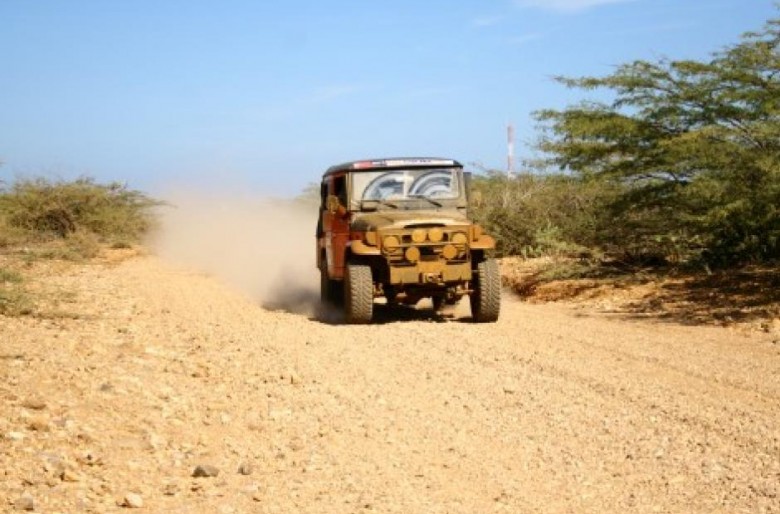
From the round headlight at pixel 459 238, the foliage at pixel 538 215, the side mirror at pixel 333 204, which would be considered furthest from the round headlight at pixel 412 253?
the foliage at pixel 538 215

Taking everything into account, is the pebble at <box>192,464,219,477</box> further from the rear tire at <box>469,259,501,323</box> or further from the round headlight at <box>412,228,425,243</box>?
the rear tire at <box>469,259,501,323</box>

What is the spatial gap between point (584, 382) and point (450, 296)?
12.2 feet

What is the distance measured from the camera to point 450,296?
1059 cm

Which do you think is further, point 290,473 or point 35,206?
point 35,206

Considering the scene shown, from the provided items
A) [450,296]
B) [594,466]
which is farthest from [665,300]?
[594,466]

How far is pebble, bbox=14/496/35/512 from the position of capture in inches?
166

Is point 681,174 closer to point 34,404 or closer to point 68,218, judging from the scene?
point 34,404

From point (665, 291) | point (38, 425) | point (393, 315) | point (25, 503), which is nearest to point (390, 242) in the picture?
point (393, 315)

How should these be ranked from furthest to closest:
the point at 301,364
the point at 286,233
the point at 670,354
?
1. the point at 286,233
2. the point at 670,354
3. the point at 301,364

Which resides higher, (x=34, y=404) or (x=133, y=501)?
(x=34, y=404)

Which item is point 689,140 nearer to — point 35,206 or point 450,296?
point 450,296

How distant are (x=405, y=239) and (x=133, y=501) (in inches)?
238

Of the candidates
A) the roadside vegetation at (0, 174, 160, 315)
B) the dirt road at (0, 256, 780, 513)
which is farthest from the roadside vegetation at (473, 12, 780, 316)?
the roadside vegetation at (0, 174, 160, 315)

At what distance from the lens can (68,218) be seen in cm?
2289
